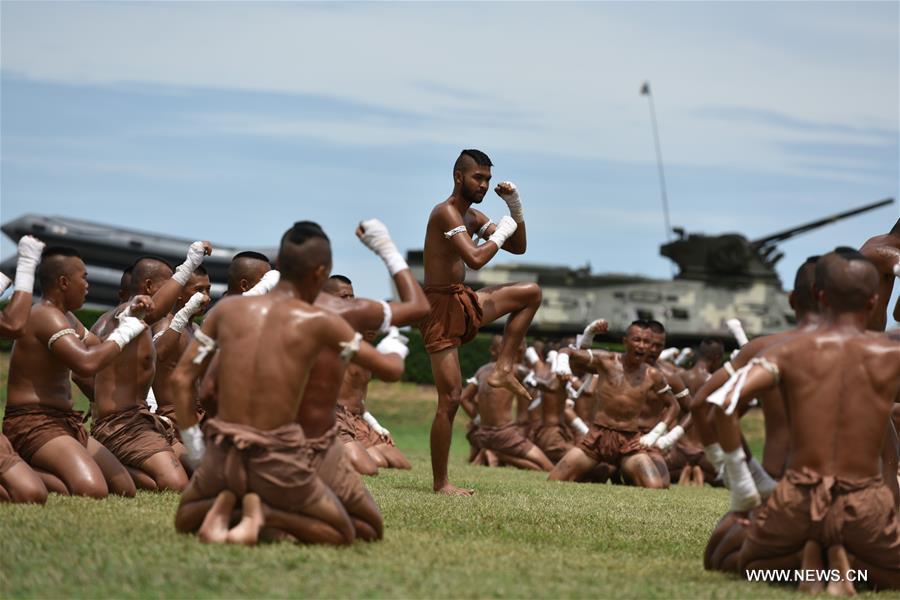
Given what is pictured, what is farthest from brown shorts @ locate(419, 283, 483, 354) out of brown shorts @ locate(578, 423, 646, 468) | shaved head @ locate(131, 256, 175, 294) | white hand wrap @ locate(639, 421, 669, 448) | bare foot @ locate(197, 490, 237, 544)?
white hand wrap @ locate(639, 421, 669, 448)

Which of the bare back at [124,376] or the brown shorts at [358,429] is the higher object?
the bare back at [124,376]

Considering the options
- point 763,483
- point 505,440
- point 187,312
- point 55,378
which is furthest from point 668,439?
point 763,483

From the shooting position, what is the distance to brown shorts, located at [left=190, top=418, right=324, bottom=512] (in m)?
6.59

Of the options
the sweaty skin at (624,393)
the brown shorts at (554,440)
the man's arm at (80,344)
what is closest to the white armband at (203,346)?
the man's arm at (80,344)

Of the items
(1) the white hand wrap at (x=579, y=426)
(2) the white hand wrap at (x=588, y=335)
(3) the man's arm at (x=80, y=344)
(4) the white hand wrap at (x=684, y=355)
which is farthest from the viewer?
(4) the white hand wrap at (x=684, y=355)

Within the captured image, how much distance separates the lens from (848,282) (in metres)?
6.49

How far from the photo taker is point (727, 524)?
22.8 feet

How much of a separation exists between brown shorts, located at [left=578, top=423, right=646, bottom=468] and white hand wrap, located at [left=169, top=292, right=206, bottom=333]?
5.89 metres

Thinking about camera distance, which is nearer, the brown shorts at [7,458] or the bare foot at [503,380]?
the brown shorts at [7,458]

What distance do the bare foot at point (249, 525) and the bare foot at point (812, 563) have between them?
102 inches

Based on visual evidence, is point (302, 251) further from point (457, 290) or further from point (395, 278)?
point (457, 290)

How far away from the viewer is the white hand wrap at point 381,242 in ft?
24.3

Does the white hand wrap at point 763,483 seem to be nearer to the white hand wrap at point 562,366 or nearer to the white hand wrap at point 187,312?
the white hand wrap at point 187,312

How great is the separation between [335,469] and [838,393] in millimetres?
2545
